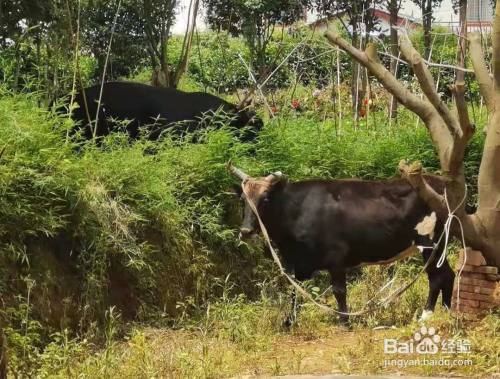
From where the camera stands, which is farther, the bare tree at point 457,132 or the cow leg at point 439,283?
the cow leg at point 439,283

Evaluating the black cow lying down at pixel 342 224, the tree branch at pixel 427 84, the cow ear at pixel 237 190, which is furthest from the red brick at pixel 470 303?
the cow ear at pixel 237 190

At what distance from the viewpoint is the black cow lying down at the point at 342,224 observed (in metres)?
7.06

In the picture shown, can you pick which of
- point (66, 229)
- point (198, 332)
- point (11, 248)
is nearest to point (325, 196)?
point (198, 332)

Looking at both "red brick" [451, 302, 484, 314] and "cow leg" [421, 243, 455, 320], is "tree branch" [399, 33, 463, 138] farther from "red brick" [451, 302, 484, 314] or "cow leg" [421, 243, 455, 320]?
"cow leg" [421, 243, 455, 320]

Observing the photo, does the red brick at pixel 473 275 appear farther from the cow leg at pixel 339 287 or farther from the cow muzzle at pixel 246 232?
the cow muzzle at pixel 246 232

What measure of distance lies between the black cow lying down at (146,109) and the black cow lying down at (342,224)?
5.40ft

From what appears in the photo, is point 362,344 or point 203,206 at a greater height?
point 203,206

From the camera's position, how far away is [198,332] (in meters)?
6.78

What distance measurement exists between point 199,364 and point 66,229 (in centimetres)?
184

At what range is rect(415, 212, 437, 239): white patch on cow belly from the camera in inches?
270

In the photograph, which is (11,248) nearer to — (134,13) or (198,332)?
(198,332)

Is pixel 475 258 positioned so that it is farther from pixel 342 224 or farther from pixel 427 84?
pixel 427 84

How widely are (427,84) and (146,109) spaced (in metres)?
4.60

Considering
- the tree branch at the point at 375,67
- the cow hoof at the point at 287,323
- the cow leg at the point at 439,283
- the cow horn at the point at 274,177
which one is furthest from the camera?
the cow horn at the point at 274,177
